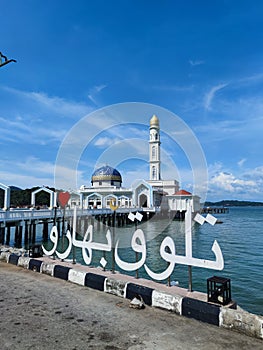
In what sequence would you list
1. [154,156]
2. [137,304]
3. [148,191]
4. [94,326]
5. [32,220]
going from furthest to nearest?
[154,156] → [148,191] → [32,220] → [137,304] → [94,326]

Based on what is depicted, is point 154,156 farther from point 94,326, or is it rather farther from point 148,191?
point 94,326

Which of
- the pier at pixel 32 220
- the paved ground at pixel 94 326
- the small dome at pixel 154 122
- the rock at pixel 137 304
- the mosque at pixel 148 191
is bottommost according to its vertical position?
→ the paved ground at pixel 94 326

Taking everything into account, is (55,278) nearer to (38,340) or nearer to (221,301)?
(38,340)

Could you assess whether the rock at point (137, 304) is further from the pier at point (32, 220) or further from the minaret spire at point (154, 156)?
the minaret spire at point (154, 156)

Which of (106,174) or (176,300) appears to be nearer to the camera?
(176,300)

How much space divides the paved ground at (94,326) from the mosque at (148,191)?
1755 inches

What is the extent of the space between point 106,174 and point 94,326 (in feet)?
187

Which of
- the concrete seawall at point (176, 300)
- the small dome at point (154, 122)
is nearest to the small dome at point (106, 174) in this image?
the small dome at point (154, 122)

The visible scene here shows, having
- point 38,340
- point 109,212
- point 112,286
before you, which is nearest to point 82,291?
Result: point 112,286

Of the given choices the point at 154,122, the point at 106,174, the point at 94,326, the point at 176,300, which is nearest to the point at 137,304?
the point at 176,300

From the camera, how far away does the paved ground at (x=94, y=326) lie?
12.8 feet

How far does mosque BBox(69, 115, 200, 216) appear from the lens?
178 ft

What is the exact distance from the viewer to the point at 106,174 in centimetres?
6125

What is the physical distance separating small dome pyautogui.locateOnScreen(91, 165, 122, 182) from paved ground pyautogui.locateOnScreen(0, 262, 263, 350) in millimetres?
54596
